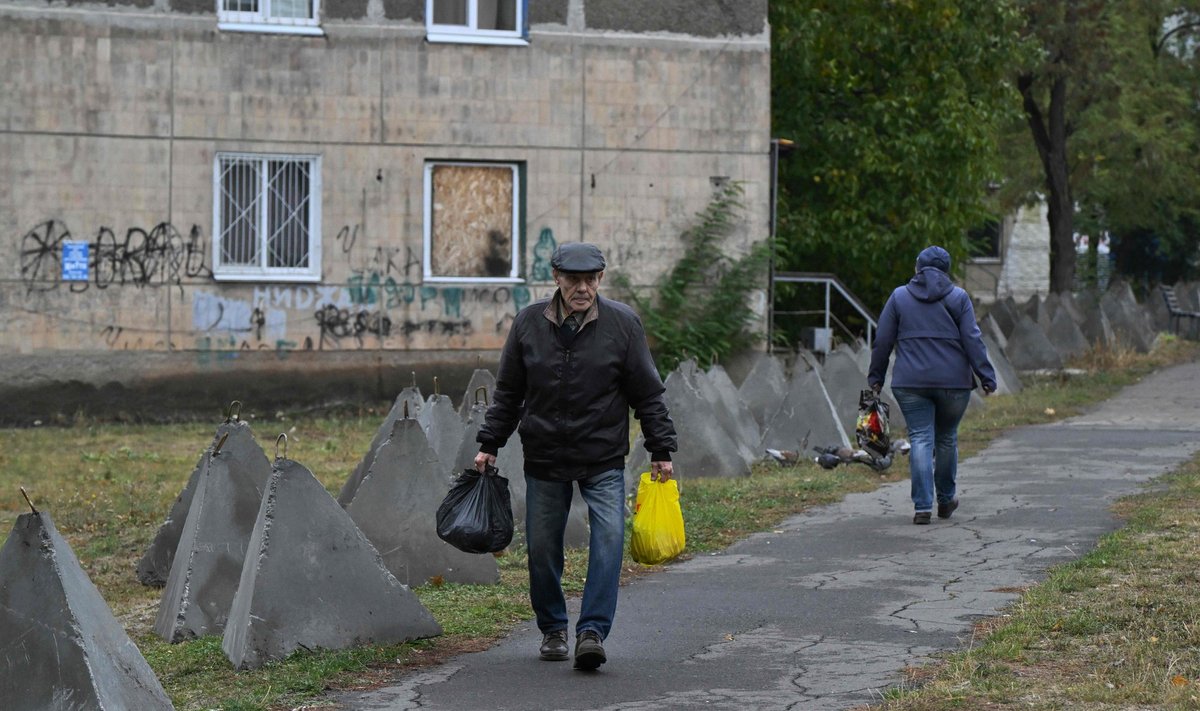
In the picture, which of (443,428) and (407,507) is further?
(443,428)

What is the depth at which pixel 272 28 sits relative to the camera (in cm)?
2077

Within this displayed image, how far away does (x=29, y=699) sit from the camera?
18.9 feet

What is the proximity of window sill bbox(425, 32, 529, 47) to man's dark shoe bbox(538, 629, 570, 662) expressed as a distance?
14720mm

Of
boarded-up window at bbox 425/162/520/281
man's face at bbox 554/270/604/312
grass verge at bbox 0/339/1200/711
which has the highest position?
boarded-up window at bbox 425/162/520/281

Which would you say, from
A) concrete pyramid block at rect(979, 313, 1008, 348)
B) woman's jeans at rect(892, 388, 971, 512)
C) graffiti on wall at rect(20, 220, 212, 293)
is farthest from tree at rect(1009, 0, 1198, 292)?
woman's jeans at rect(892, 388, 971, 512)

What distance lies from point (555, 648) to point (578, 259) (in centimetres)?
163

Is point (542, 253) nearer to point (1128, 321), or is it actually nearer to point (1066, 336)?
point (1066, 336)

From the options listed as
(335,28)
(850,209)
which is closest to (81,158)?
(335,28)

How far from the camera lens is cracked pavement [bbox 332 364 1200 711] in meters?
6.72

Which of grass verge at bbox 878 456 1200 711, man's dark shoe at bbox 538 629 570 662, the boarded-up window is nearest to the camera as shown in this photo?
grass verge at bbox 878 456 1200 711

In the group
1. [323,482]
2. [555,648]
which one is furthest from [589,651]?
[323,482]

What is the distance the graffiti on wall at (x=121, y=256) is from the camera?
20.2 metres

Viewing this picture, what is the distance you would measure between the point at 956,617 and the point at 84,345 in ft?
47.4

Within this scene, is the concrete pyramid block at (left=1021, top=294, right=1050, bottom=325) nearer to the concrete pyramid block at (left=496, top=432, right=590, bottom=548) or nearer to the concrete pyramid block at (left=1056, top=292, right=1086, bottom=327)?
the concrete pyramid block at (left=1056, top=292, right=1086, bottom=327)
